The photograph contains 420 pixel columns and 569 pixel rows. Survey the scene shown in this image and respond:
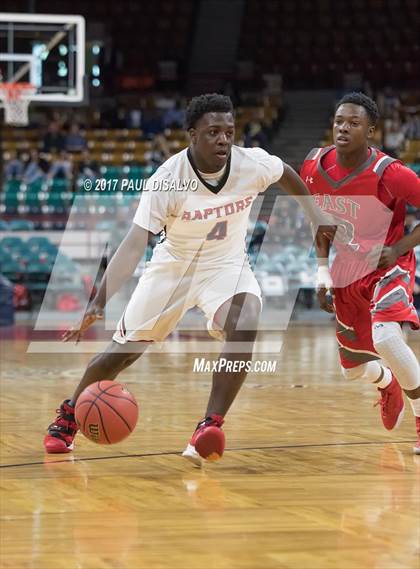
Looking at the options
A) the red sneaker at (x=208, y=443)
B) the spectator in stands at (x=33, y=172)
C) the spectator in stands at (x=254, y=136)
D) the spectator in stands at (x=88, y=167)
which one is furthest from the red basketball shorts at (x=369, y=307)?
the spectator in stands at (x=254, y=136)

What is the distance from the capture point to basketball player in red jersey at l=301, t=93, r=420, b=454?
5512 millimetres

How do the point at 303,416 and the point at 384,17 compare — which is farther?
the point at 384,17

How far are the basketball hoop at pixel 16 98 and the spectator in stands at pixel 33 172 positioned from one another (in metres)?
2.60

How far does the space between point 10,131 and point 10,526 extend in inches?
789

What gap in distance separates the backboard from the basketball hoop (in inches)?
5.9

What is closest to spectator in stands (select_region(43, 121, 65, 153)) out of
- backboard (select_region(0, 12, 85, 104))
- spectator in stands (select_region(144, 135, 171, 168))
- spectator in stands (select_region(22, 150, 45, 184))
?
spectator in stands (select_region(22, 150, 45, 184))

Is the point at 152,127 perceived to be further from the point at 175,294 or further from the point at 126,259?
the point at 126,259

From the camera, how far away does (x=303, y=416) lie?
698cm

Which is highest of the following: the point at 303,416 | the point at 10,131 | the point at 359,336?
the point at 359,336

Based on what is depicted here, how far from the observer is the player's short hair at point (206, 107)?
5277 mm

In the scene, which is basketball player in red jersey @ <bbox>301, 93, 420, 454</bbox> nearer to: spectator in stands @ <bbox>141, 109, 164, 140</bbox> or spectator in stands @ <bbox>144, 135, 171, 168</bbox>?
spectator in stands @ <bbox>144, 135, 171, 168</bbox>

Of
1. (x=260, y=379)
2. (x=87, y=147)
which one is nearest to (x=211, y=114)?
(x=260, y=379)

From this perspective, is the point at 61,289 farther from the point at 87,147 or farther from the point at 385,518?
the point at 385,518

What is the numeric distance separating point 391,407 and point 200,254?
4.65 feet
